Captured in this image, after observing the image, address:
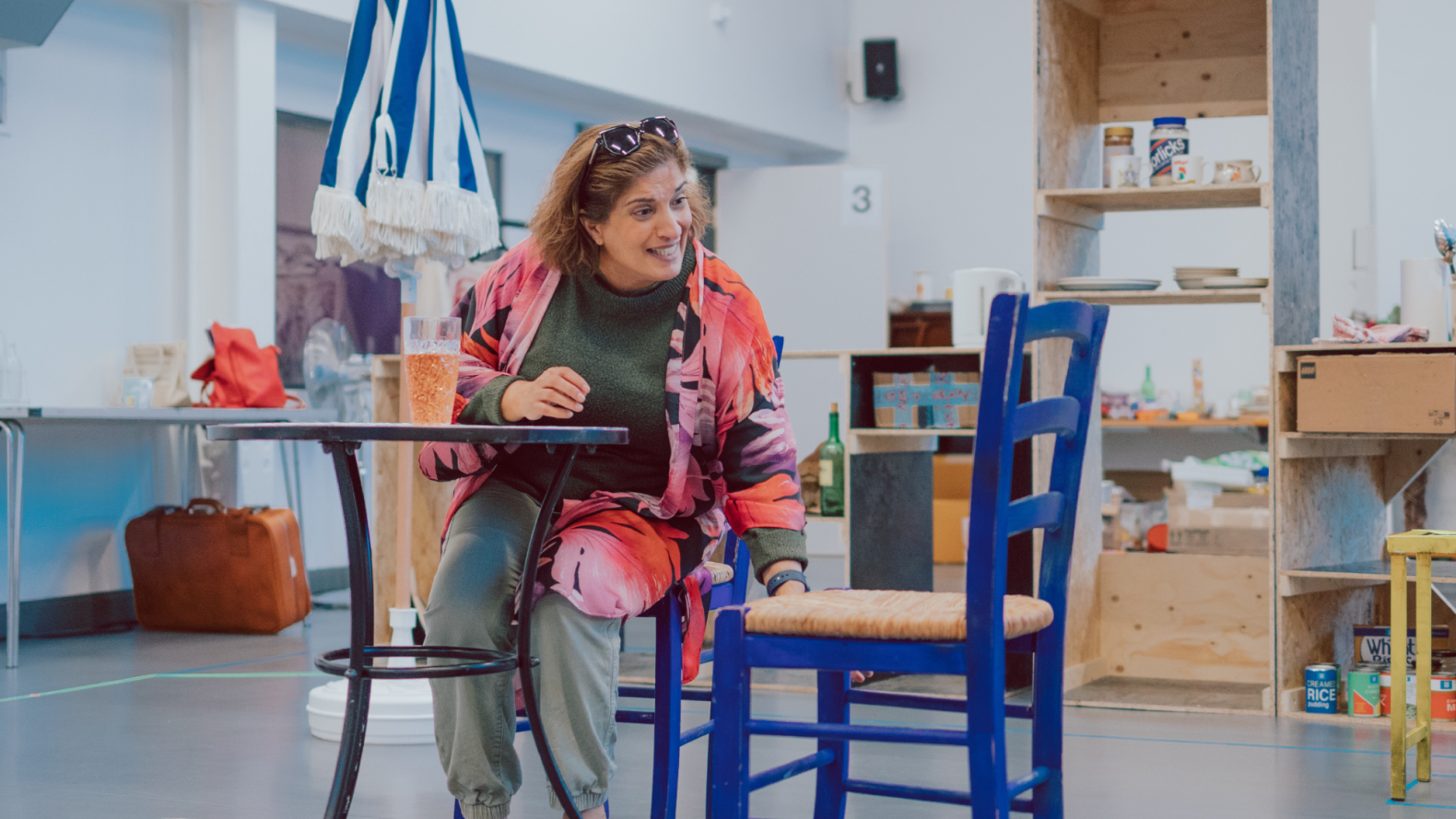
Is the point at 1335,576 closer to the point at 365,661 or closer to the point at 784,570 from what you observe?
the point at 784,570

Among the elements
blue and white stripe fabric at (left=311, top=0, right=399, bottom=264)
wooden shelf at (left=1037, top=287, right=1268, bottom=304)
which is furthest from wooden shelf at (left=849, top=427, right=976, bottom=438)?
blue and white stripe fabric at (left=311, top=0, right=399, bottom=264)

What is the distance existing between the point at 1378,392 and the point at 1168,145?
87cm

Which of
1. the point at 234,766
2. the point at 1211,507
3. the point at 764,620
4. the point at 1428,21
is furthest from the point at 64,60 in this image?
the point at 1428,21

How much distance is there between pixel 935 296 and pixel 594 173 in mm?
6984

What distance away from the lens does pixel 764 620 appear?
1871 millimetres

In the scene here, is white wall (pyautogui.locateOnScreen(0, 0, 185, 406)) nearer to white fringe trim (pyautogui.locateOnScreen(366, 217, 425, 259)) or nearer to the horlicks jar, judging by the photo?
white fringe trim (pyautogui.locateOnScreen(366, 217, 425, 259))

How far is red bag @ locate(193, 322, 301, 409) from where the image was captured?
5250 mm

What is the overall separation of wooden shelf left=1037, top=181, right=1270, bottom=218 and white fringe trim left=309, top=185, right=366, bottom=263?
179 centimetres

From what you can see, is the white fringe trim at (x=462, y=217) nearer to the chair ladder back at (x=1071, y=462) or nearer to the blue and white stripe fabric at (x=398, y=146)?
the blue and white stripe fabric at (x=398, y=146)

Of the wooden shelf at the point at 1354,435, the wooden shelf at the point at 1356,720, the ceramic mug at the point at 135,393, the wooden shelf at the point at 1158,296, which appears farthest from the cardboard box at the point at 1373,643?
the ceramic mug at the point at 135,393

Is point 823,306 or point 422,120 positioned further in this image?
point 823,306

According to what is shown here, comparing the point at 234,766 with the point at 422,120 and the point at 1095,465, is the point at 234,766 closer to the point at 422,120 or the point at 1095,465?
the point at 422,120

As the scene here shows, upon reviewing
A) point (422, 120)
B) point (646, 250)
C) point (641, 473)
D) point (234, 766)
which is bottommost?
point (234, 766)

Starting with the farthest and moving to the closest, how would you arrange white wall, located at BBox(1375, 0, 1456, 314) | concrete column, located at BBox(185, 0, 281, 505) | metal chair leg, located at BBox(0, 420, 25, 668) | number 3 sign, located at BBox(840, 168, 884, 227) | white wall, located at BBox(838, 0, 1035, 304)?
white wall, located at BBox(838, 0, 1035, 304), number 3 sign, located at BBox(840, 168, 884, 227), white wall, located at BBox(1375, 0, 1456, 314), concrete column, located at BBox(185, 0, 281, 505), metal chair leg, located at BBox(0, 420, 25, 668)
